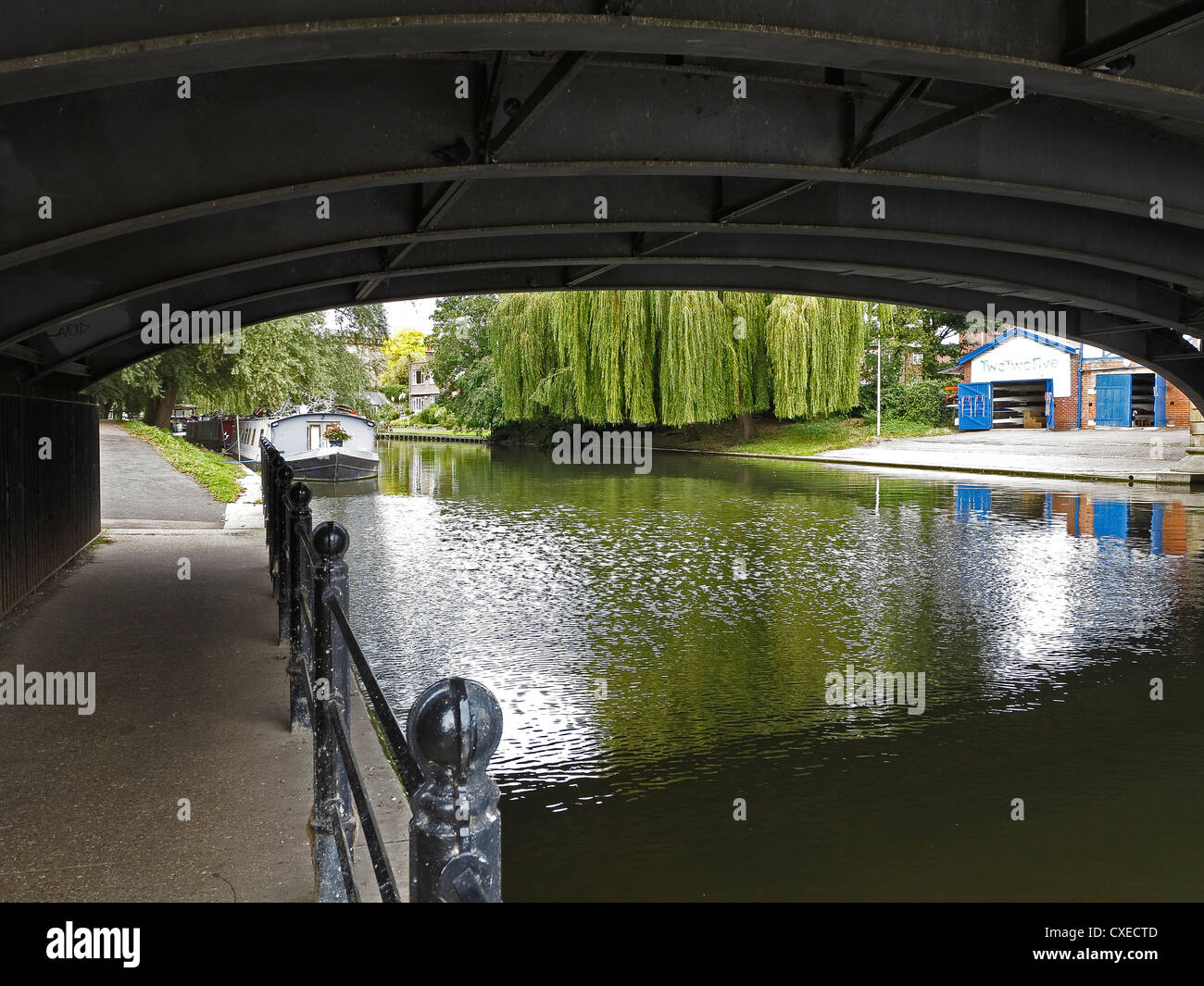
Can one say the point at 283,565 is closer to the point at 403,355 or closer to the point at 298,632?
the point at 298,632

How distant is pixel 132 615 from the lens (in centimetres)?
912

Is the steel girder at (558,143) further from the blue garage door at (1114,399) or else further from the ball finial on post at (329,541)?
the blue garage door at (1114,399)

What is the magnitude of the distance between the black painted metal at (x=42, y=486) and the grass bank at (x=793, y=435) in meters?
32.5

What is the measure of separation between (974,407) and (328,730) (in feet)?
163

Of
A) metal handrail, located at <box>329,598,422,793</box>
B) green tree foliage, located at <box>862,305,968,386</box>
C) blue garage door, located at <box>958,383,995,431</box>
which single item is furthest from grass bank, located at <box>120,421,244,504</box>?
blue garage door, located at <box>958,383,995,431</box>

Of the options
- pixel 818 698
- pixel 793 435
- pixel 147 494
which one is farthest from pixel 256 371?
pixel 793 435

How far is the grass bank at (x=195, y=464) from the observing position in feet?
72.2

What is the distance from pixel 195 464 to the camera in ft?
86.5

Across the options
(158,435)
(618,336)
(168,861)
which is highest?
(618,336)

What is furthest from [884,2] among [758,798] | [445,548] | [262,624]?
[445,548]

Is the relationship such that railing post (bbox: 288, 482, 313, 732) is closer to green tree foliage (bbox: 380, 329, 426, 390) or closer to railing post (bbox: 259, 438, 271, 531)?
railing post (bbox: 259, 438, 271, 531)

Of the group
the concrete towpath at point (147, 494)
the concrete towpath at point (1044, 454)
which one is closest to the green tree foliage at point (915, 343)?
the concrete towpath at point (1044, 454)

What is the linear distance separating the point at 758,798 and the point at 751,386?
35692 mm

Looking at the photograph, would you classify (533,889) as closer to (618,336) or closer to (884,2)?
(884,2)
